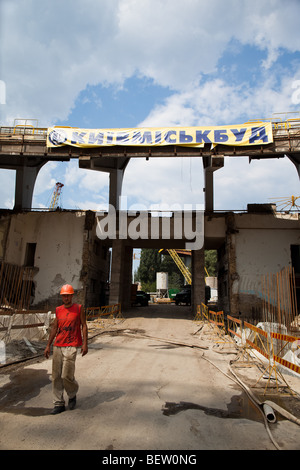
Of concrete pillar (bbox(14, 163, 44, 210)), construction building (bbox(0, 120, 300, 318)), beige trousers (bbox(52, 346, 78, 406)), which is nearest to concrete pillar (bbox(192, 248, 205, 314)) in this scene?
construction building (bbox(0, 120, 300, 318))

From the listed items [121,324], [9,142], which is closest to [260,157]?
[121,324]

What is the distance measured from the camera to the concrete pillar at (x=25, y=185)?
24531 millimetres

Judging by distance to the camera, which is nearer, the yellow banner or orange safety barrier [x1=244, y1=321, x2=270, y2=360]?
orange safety barrier [x1=244, y1=321, x2=270, y2=360]

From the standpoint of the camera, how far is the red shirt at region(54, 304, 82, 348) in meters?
4.57

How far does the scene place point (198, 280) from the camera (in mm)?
22609

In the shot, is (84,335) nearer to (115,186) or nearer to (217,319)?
(217,319)

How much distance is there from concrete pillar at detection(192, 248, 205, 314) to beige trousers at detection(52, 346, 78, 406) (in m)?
18.5

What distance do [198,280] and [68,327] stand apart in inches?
737

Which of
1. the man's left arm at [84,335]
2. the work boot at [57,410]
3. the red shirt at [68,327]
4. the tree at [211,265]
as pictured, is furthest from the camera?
the tree at [211,265]

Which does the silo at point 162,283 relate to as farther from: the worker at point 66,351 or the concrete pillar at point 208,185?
the worker at point 66,351

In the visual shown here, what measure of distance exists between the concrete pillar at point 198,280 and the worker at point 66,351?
18316 millimetres

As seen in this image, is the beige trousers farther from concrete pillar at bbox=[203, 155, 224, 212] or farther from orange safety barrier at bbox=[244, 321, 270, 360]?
concrete pillar at bbox=[203, 155, 224, 212]

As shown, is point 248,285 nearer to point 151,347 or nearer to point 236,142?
point 236,142

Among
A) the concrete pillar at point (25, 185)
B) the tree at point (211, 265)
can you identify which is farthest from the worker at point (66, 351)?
the tree at point (211, 265)
